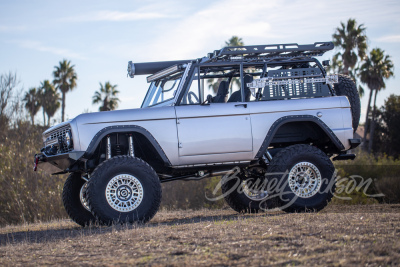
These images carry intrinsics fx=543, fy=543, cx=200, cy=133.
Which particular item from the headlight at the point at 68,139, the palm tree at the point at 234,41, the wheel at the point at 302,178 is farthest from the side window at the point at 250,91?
the palm tree at the point at 234,41

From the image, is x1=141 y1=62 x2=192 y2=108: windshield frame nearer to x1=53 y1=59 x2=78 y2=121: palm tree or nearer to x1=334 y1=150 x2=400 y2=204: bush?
x1=334 y1=150 x2=400 y2=204: bush

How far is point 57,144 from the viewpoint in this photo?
307 inches

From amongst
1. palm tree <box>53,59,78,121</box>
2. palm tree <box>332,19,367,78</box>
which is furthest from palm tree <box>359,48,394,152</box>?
palm tree <box>53,59,78,121</box>

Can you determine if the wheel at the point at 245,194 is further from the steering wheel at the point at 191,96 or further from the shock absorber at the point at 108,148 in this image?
the shock absorber at the point at 108,148

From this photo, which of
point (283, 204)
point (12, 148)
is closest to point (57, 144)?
point (283, 204)

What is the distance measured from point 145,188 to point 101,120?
1.10 metres

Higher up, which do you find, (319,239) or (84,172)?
(84,172)

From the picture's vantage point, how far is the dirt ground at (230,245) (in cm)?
449

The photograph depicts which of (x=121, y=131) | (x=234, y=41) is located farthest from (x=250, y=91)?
(x=234, y=41)

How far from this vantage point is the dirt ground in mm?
4492

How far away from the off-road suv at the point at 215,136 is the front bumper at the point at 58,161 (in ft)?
0.06

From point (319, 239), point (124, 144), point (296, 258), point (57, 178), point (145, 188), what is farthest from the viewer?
point (57, 178)

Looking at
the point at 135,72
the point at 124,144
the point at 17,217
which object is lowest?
the point at 17,217

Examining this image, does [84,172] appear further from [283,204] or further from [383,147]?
[383,147]
